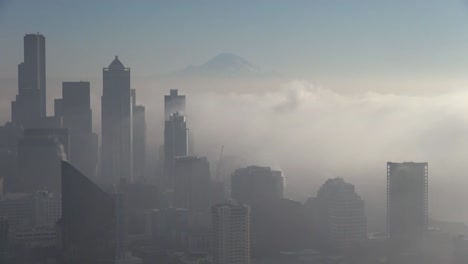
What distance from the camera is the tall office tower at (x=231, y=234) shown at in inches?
450

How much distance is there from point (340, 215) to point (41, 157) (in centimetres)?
675

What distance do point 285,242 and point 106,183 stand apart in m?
4.74

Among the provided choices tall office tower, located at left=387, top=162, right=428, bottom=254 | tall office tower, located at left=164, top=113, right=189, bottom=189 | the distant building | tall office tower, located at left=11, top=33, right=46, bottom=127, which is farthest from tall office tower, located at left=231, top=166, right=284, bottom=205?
tall office tower, located at left=11, top=33, right=46, bottom=127

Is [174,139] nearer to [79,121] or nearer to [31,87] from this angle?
[79,121]

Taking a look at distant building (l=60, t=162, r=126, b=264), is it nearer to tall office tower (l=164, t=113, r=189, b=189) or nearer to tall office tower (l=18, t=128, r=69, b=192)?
tall office tower (l=18, t=128, r=69, b=192)

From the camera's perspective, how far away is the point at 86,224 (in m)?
9.66

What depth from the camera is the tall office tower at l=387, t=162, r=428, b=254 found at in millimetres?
12609

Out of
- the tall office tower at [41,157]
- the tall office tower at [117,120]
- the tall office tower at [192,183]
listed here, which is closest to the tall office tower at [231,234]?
the tall office tower at [192,183]

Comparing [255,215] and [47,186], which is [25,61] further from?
[255,215]

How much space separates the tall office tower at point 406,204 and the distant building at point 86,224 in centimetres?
451

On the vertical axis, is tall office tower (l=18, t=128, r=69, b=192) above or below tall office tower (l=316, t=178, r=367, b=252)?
above

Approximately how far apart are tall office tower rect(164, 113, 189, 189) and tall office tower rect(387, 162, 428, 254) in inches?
243

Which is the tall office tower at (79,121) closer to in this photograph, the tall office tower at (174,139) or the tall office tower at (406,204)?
the tall office tower at (174,139)

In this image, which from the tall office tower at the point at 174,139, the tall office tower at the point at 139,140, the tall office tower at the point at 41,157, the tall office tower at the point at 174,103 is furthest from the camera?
the tall office tower at the point at 174,103
